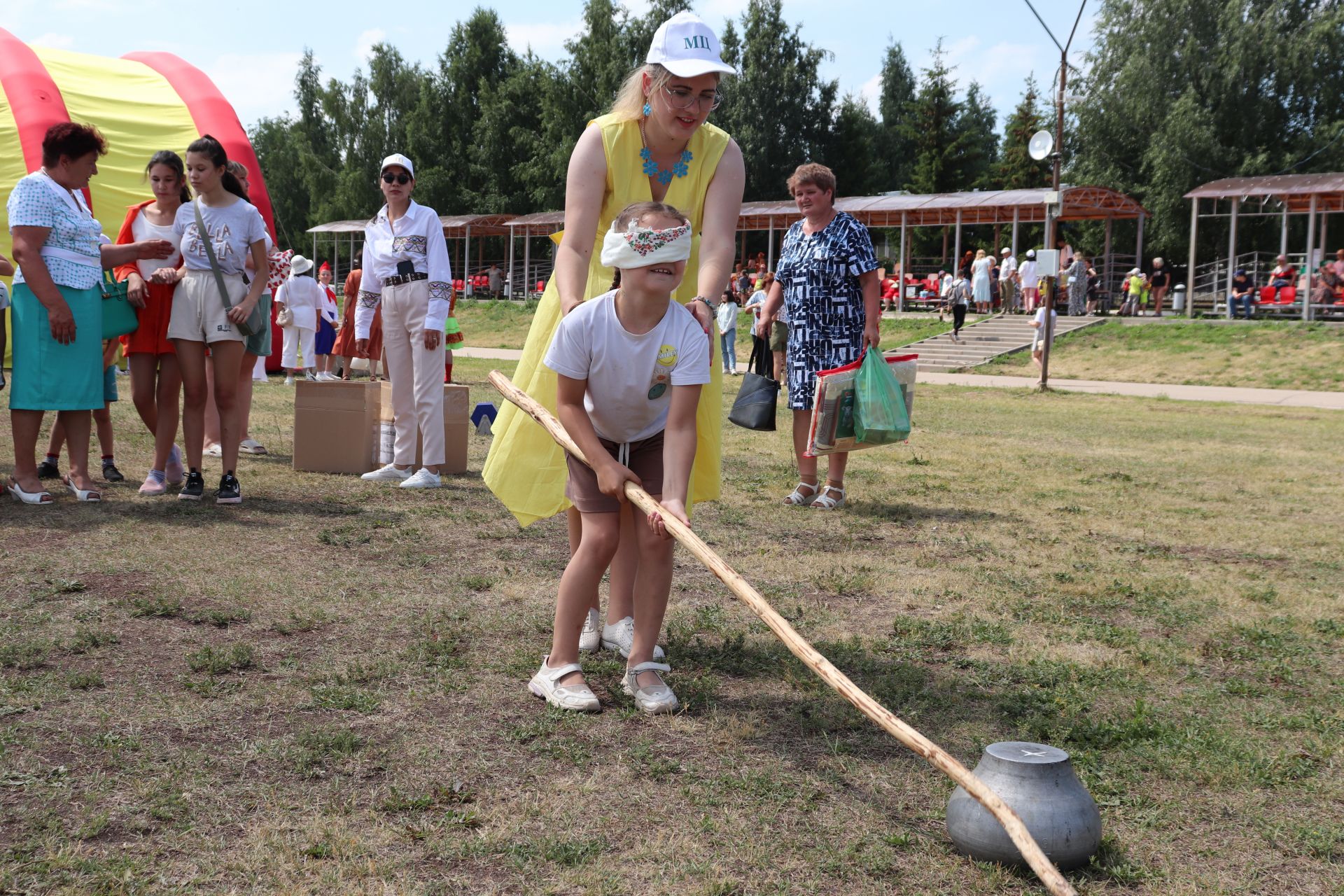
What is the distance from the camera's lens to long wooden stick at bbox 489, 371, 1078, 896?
245 centimetres

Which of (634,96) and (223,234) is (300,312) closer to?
(223,234)

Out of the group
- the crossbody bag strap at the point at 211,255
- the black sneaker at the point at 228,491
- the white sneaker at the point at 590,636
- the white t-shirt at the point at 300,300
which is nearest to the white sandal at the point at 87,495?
the black sneaker at the point at 228,491

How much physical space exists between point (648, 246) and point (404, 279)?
177 inches

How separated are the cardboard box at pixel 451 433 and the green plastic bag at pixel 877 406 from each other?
2827 mm

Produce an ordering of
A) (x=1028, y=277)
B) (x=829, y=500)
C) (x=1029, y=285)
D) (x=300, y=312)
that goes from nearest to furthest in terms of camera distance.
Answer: (x=829, y=500) < (x=300, y=312) < (x=1028, y=277) < (x=1029, y=285)

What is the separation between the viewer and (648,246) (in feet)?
11.4

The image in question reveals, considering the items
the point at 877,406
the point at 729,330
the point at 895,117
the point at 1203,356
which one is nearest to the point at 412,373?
the point at 877,406

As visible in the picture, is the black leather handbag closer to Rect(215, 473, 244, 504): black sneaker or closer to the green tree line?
Rect(215, 473, 244, 504): black sneaker

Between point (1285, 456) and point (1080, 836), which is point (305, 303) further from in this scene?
point (1080, 836)

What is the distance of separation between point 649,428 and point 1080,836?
5.74 feet

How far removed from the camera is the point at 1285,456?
10.8 metres

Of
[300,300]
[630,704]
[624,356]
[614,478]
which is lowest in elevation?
[630,704]

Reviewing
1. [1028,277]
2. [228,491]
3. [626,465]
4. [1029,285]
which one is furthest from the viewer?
[1029,285]

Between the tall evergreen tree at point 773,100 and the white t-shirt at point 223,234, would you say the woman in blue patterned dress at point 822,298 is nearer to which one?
the white t-shirt at point 223,234
